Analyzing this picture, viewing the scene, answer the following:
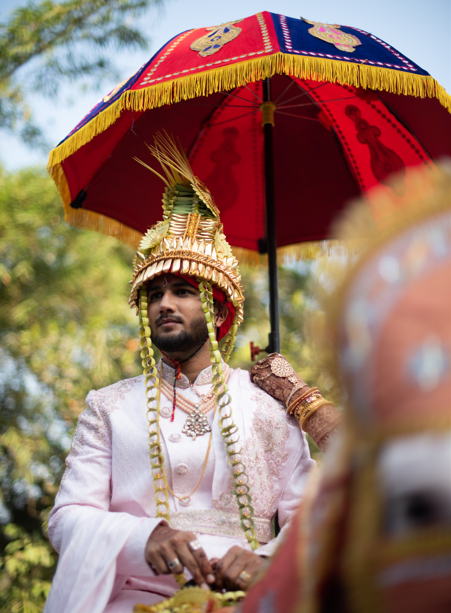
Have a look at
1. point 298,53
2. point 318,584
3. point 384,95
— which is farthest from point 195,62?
point 318,584

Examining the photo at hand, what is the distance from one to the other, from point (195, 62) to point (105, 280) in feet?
21.2

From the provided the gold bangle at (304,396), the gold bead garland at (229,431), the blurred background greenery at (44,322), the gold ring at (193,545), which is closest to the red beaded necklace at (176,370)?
the gold bead garland at (229,431)

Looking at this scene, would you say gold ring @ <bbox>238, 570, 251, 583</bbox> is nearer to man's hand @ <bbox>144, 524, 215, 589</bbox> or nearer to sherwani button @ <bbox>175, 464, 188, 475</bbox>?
man's hand @ <bbox>144, 524, 215, 589</bbox>

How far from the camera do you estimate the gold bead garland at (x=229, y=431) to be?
228 centimetres

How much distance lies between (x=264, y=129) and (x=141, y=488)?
7.12 ft

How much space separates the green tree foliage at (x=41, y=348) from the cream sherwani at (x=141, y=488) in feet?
16.0

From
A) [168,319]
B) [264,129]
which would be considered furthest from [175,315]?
[264,129]

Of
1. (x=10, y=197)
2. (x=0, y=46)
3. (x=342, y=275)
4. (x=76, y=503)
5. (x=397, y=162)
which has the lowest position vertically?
(x=76, y=503)

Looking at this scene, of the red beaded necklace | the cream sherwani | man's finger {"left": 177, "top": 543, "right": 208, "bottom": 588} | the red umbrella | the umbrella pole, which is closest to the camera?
man's finger {"left": 177, "top": 543, "right": 208, "bottom": 588}

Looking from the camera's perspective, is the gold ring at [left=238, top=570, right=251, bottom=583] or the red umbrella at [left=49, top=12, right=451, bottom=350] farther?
the red umbrella at [left=49, top=12, right=451, bottom=350]

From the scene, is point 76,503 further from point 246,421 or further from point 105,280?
point 105,280

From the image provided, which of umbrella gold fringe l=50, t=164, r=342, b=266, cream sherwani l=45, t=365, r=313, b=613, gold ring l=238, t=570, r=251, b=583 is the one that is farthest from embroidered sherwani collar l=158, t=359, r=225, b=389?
umbrella gold fringe l=50, t=164, r=342, b=266

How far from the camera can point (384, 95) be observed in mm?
3201

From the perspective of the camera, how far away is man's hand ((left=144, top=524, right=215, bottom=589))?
1.77 m
